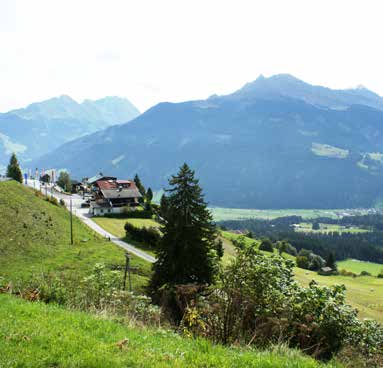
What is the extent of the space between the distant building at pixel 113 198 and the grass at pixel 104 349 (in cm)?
8074

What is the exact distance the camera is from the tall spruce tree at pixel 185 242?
92.4 feet

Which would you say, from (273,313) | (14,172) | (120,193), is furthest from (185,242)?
(120,193)

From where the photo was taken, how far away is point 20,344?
7738 millimetres

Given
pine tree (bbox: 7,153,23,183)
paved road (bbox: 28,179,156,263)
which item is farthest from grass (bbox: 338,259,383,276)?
pine tree (bbox: 7,153,23,183)

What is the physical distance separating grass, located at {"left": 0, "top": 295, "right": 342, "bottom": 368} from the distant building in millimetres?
80738

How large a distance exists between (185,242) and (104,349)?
20640 mm

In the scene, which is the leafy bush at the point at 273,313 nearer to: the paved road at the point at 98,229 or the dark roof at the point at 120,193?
the paved road at the point at 98,229

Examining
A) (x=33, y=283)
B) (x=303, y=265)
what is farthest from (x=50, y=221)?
(x=303, y=265)

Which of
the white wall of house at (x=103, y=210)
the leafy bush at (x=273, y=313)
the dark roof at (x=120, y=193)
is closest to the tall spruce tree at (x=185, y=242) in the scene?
Result: the leafy bush at (x=273, y=313)

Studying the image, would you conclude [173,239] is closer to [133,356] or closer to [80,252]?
[80,252]

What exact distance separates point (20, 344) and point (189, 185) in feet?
74.6

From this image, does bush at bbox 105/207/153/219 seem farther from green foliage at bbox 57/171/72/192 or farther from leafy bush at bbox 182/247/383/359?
leafy bush at bbox 182/247/383/359

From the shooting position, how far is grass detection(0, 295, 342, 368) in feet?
23.8

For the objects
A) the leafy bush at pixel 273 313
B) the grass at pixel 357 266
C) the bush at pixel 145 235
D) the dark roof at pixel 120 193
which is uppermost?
the dark roof at pixel 120 193
